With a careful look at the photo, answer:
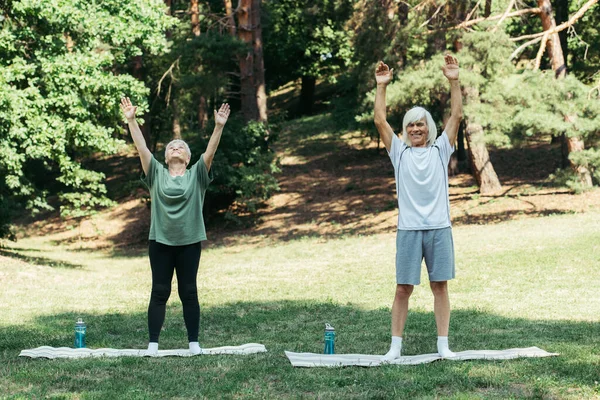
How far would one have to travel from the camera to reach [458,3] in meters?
20.9

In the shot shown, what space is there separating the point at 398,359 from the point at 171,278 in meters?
2.14

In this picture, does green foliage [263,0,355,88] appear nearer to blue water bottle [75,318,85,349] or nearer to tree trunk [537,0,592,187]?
tree trunk [537,0,592,187]

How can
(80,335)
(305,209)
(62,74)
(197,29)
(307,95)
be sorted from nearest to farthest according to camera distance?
1. (80,335)
2. (62,74)
3. (305,209)
4. (197,29)
5. (307,95)

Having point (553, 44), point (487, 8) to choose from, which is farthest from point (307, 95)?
point (553, 44)

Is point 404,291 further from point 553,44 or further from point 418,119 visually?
point 553,44

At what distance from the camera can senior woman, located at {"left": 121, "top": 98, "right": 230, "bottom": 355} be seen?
22.0 ft

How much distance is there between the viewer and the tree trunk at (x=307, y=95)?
42.8m

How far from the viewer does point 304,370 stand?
19.6ft

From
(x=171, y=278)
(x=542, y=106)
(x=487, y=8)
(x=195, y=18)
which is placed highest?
(x=195, y=18)

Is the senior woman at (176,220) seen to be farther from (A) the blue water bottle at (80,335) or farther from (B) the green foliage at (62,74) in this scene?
(B) the green foliage at (62,74)

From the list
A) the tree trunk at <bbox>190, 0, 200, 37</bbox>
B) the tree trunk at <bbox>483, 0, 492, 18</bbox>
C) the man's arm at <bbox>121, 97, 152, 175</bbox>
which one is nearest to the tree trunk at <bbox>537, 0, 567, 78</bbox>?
the tree trunk at <bbox>483, 0, 492, 18</bbox>

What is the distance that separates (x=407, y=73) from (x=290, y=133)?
1818 cm

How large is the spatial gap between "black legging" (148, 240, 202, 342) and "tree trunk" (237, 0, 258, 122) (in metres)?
20.4

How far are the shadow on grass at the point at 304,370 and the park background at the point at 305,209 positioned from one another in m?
0.03
